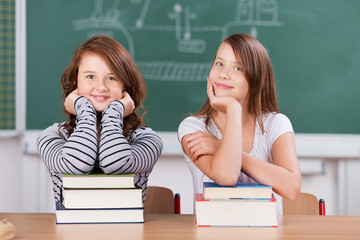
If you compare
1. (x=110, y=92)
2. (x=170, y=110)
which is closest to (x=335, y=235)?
(x=110, y=92)

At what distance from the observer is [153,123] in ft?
9.84

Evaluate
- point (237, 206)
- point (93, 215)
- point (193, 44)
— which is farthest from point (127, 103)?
point (193, 44)

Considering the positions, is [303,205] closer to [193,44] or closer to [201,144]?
[201,144]

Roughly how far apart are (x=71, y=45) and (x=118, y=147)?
182 centimetres

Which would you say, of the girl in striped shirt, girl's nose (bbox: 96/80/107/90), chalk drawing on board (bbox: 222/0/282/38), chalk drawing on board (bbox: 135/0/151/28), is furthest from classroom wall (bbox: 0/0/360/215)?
girl's nose (bbox: 96/80/107/90)

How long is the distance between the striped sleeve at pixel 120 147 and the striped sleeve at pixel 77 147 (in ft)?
0.11

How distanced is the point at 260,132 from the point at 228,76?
0.31 metres

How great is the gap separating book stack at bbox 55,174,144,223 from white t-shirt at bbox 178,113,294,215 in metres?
0.50

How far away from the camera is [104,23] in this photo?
3031 millimetres

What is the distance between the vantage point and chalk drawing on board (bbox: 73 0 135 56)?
3.02 metres

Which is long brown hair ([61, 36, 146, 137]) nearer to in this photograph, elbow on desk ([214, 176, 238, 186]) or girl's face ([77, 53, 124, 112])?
girl's face ([77, 53, 124, 112])

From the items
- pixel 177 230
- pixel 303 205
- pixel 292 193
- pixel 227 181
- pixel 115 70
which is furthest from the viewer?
pixel 303 205

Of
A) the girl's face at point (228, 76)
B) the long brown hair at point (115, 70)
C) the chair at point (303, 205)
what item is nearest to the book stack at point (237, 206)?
the girl's face at point (228, 76)

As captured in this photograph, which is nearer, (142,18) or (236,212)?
(236,212)
